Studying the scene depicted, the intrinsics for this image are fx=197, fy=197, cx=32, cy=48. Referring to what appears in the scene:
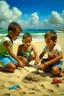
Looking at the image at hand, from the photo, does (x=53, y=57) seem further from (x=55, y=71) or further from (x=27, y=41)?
(x=27, y=41)

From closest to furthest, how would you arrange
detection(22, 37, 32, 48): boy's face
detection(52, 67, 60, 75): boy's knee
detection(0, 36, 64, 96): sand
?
1. detection(0, 36, 64, 96): sand
2. detection(52, 67, 60, 75): boy's knee
3. detection(22, 37, 32, 48): boy's face

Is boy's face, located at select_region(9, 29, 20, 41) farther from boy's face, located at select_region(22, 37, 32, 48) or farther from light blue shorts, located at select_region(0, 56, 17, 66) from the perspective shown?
boy's face, located at select_region(22, 37, 32, 48)

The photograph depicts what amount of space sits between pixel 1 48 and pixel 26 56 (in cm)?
100

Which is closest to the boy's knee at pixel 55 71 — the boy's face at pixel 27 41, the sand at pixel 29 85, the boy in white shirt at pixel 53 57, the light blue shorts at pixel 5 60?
the boy in white shirt at pixel 53 57

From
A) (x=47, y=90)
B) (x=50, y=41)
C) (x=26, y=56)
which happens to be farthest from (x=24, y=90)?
(x=26, y=56)

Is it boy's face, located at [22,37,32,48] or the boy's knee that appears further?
boy's face, located at [22,37,32,48]

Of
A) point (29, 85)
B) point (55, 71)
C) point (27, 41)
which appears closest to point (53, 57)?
point (55, 71)

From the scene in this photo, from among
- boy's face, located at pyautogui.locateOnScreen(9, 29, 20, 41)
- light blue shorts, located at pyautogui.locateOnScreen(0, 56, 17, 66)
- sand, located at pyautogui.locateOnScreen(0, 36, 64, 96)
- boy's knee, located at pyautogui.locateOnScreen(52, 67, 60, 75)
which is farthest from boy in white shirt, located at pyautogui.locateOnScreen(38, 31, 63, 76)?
light blue shorts, located at pyautogui.locateOnScreen(0, 56, 17, 66)

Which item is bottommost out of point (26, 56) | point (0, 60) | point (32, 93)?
point (32, 93)

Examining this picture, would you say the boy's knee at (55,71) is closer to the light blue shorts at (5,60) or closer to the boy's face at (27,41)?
the light blue shorts at (5,60)

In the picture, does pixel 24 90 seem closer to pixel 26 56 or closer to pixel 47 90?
pixel 47 90

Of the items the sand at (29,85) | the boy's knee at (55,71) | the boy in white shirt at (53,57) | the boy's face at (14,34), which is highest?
the boy's face at (14,34)

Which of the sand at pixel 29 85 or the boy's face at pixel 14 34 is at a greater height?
the boy's face at pixel 14 34

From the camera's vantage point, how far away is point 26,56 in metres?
5.55
